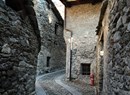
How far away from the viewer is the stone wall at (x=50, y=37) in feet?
48.2

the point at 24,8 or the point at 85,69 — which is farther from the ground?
the point at 24,8

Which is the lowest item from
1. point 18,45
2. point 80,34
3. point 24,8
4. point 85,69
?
point 85,69

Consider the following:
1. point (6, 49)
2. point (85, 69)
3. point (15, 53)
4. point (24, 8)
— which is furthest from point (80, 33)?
point (6, 49)

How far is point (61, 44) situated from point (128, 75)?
55.6 feet

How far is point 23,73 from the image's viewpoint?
3.66 meters

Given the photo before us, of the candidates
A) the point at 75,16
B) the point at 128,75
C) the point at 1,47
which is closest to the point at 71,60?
the point at 75,16

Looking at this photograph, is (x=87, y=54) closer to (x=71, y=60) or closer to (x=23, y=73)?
(x=71, y=60)

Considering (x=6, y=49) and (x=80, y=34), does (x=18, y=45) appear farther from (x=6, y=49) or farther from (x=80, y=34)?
(x=80, y=34)

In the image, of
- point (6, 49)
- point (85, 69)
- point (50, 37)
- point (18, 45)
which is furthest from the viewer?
point (50, 37)

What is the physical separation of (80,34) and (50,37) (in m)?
4.97

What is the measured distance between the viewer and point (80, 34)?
39.0ft

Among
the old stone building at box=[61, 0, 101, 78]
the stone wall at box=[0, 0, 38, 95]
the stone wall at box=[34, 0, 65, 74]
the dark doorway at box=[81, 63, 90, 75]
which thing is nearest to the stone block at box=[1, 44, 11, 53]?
the stone wall at box=[0, 0, 38, 95]

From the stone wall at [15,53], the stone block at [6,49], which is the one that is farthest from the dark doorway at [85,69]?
the stone block at [6,49]

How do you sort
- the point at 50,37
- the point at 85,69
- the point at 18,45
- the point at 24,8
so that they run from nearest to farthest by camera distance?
1. the point at 18,45
2. the point at 24,8
3. the point at 85,69
4. the point at 50,37
